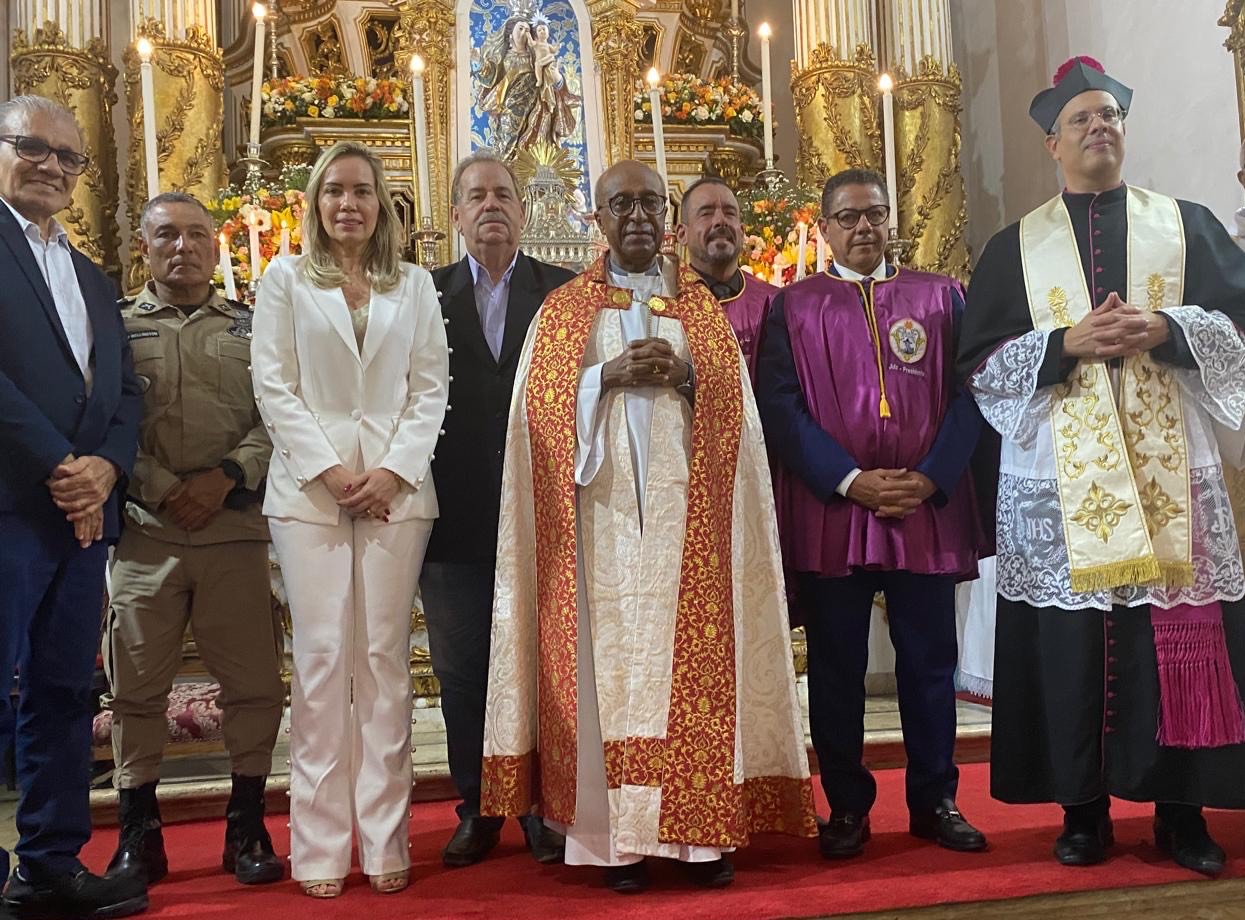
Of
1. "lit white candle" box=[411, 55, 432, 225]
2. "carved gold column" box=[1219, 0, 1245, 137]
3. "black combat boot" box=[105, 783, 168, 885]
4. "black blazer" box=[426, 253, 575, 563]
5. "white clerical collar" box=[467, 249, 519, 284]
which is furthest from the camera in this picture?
"carved gold column" box=[1219, 0, 1245, 137]

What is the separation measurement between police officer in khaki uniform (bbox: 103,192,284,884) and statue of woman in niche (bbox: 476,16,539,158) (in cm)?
316

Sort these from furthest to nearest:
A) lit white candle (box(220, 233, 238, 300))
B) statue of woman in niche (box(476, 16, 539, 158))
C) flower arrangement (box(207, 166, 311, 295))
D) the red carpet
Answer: statue of woman in niche (box(476, 16, 539, 158)) → flower arrangement (box(207, 166, 311, 295)) → lit white candle (box(220, 233, 238, 300)) → the red carpet

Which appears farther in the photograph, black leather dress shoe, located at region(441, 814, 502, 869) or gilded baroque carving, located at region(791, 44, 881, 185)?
gilded baroque carving, located at region(791, 44, 881, 185)

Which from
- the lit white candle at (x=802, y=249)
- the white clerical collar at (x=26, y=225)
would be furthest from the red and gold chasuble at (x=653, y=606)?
the lit white candle at (x=802, y=249)

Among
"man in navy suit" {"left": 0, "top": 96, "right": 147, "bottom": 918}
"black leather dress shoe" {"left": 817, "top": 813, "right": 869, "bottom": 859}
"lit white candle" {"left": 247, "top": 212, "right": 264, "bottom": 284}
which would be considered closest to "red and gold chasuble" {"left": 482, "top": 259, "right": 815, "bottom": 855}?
"black leather dress shoe" {"left": 817, "top": 813, "right": 869, "bottom": 859}

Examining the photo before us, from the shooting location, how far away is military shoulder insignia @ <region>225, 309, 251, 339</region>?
3.43 m

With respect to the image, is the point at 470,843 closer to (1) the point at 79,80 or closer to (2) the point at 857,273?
(2) the point at 857,273

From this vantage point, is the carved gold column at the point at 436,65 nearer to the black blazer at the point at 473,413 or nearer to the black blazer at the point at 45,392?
the black blazer at the point at 473,413

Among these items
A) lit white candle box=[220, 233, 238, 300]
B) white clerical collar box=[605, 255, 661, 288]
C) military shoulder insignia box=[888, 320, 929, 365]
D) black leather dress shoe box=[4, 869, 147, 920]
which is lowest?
black leather dress shoe box=[4, 869, 147, 920]

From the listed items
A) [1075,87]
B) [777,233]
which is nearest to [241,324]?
[1075,87]

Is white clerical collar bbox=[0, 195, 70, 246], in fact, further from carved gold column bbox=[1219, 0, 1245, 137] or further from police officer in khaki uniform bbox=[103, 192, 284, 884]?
carved gold column bbox=[1219, 0, 1245, 137]

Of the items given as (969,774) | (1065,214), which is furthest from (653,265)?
(969,774)

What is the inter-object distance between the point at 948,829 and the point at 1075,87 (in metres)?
1.99

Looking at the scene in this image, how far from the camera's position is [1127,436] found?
10.3ft
